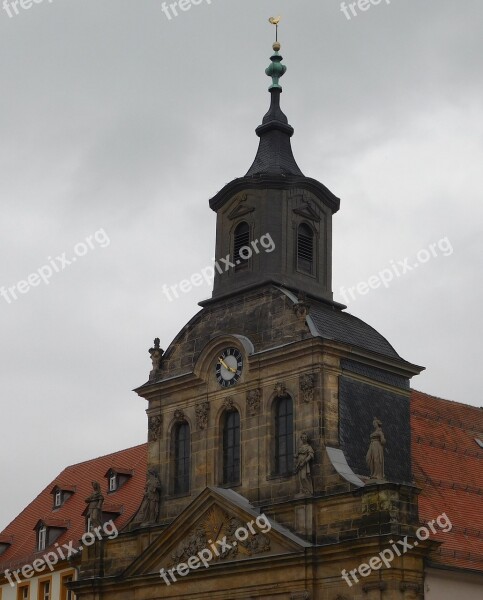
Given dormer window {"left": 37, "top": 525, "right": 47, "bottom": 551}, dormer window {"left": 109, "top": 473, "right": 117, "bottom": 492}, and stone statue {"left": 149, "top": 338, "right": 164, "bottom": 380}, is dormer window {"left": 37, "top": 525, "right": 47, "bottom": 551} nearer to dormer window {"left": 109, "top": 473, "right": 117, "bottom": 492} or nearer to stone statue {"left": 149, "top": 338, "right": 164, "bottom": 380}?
dormer window {"left": 109, "top": 473, "right": 117, "bottom": 492}

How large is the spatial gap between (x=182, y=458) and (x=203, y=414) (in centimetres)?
197

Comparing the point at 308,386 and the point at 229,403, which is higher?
the point at 229,403

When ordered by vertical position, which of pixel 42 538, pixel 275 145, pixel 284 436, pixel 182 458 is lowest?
pixel 284 436

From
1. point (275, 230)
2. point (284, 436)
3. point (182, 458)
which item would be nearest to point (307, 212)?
point (275, 230)

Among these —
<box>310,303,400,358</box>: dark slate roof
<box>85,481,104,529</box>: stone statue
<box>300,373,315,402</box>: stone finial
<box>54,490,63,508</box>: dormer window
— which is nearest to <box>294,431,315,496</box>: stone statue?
<box>300,373,315,402</box>: stone finial

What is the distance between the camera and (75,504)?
57.8 m

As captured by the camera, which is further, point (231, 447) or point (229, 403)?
point (229, 403)

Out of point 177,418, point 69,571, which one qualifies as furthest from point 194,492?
point 69,571

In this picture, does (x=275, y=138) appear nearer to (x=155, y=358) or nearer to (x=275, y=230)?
(x=275, y=230)

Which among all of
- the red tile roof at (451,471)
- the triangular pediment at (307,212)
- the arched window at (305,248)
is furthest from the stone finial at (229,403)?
the triangular pediment at (307,212)

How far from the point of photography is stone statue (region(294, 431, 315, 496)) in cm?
3916

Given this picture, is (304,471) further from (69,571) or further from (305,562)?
(69,571)

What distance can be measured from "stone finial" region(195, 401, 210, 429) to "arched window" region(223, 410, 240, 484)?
2.36ft

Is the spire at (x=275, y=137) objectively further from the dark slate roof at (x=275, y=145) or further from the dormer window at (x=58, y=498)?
the dormer window at (x=58, y=498)
